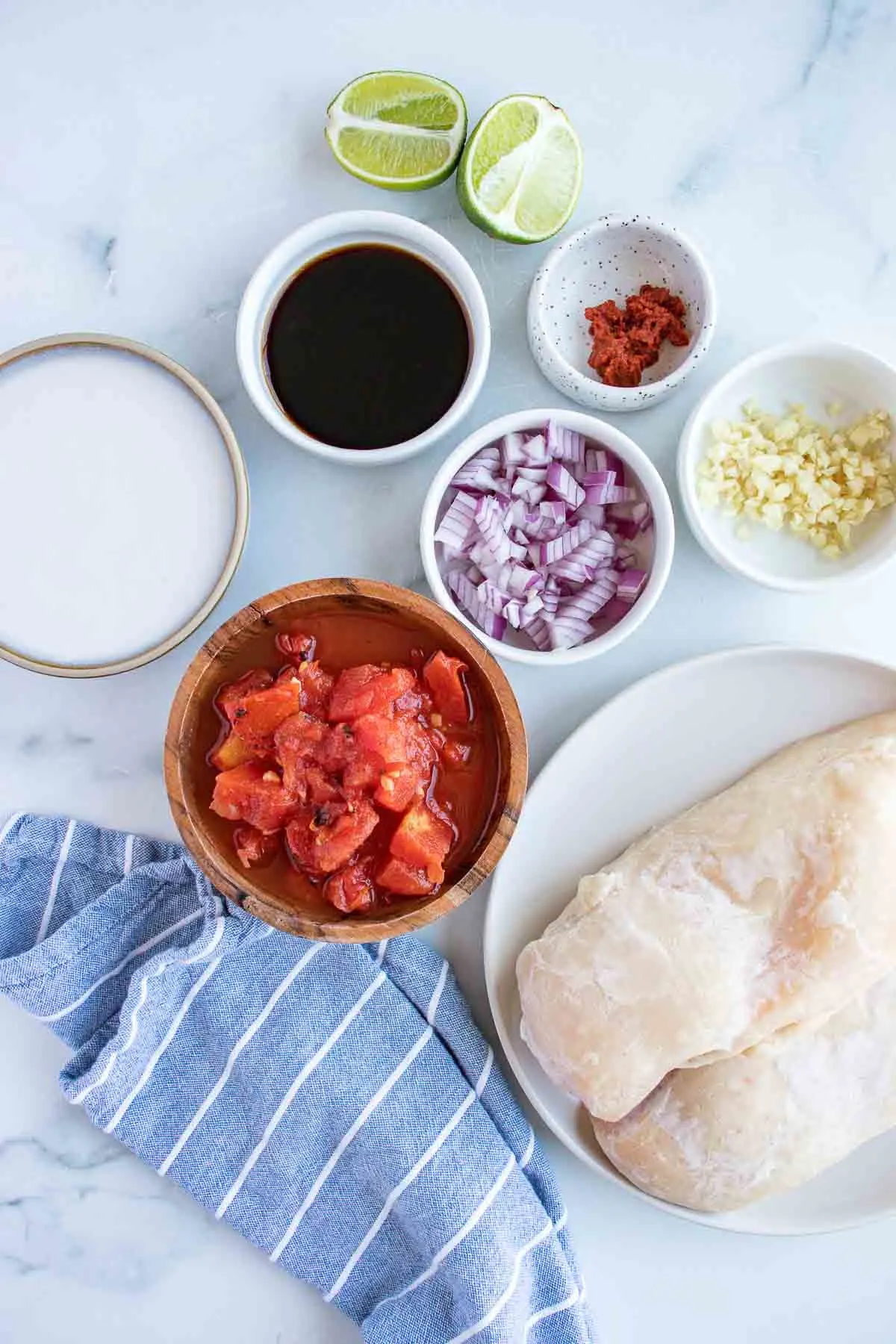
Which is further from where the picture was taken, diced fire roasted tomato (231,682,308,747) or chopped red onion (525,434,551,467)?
chopped red onion (525,434,551,467)

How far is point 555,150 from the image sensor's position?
196 centimetres

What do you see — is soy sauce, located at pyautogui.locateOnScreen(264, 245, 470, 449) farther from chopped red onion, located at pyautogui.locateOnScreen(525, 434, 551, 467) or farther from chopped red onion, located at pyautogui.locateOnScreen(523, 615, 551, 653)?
chopped red onion, located at pyautogui.locateOnScreen(523, 615, 551, 653)

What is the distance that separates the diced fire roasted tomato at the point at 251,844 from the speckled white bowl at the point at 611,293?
37.4 inches

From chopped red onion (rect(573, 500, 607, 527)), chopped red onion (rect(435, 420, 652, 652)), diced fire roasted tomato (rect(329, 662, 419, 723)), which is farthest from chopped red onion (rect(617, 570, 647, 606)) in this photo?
diced fire roasted tomato (rect(329, 662, 419, 723))

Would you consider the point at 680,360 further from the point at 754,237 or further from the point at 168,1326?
the point at 168,1326

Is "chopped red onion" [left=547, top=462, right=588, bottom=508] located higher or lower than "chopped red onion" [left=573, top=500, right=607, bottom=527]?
higher

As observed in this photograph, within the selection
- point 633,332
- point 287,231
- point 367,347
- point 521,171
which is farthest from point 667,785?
point 287,231

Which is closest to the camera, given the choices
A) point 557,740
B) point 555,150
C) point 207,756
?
point 207,756

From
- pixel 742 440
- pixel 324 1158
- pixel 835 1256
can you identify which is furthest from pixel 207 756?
pixel 835 1256

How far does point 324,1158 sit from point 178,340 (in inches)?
60.0

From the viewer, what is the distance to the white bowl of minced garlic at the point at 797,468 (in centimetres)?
197

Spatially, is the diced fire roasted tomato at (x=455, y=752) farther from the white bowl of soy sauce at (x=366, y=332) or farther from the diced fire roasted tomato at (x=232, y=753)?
the white bowl of soy sauce at (x=366, y=332)

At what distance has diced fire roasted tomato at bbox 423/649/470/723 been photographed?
68.0 inches

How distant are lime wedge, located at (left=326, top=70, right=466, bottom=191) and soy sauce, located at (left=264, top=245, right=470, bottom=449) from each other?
149mm
